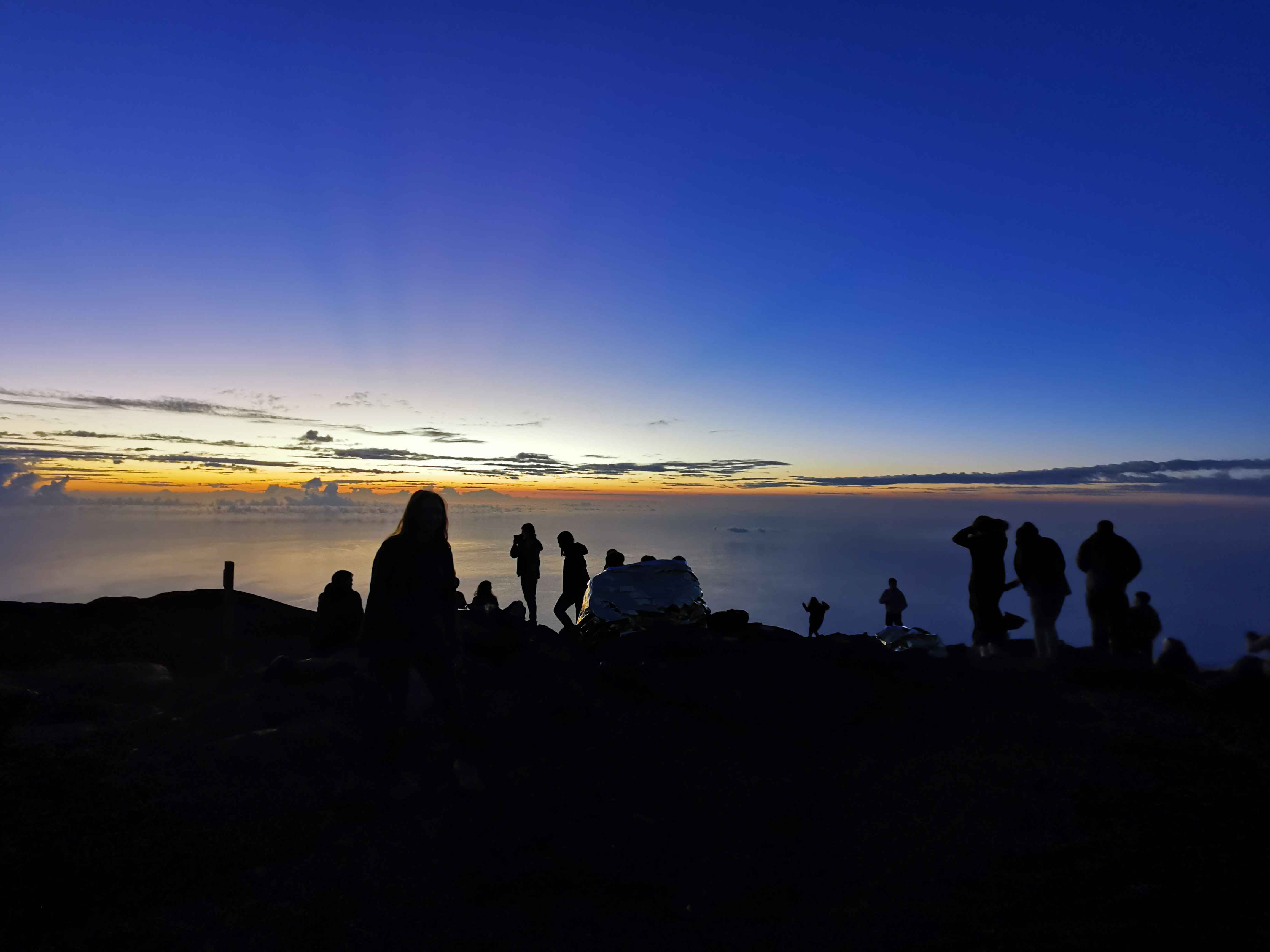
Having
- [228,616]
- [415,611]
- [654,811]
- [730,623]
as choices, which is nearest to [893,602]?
[730,623]

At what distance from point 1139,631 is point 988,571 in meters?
2.40

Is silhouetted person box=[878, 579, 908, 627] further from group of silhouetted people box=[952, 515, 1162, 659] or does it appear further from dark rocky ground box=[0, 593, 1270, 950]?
dark rocky ground box=[0, 593, 1270, 950]

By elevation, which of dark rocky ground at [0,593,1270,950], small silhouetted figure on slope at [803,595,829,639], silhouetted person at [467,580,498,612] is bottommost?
small silhouetted figure on slope at [803,595,829,639]

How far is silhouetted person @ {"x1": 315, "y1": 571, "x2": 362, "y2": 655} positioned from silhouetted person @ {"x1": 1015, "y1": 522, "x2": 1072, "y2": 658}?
9.31 metres

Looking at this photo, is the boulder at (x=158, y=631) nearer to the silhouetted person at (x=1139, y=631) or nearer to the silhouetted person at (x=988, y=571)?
the silhouetted person at (x=988, y=571)

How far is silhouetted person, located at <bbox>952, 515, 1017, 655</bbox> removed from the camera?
9273 mm

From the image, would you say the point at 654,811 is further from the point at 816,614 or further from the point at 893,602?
the point at 893,602

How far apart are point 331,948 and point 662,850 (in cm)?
206

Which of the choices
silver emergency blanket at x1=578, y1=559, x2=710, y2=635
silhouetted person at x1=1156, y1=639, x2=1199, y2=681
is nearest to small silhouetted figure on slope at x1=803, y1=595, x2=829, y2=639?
silver emergency blanket at x1=578, y1=559, x2=710, y2=635

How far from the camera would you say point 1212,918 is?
3379 millimetres

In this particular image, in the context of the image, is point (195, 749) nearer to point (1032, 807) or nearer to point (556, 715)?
point (556, 715)

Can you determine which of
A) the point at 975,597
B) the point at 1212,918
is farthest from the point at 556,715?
the point at 975,597

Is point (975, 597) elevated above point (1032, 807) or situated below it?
above

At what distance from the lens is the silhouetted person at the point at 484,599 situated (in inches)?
501
